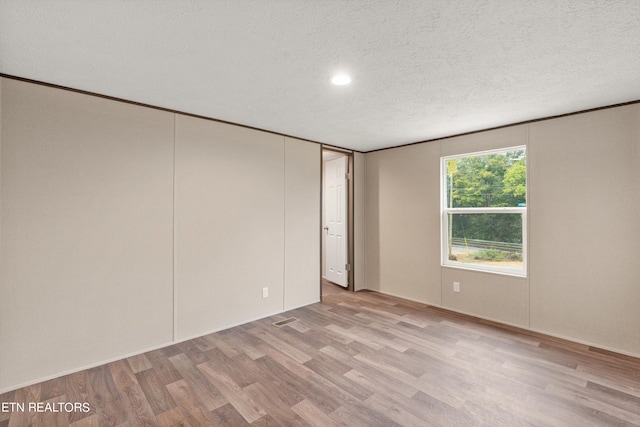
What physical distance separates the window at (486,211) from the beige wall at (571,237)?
0.40ft

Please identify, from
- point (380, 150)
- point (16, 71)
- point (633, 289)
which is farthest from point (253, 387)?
point (380, 150)

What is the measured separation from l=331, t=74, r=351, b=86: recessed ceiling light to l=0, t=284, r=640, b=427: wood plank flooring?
233cm

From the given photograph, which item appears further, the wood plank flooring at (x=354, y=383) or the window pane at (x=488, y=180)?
the window pane at (x=488, y=180)

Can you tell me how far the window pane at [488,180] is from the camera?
349cm

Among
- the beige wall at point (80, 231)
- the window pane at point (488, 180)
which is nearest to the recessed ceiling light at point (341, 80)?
the beige wall at point (80, 231)

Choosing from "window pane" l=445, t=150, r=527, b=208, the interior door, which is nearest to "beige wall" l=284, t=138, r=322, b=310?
the interior door

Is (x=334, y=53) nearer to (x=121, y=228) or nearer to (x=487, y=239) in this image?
(x=121, y=228)

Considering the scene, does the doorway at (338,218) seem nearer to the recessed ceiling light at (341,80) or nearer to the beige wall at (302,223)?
the beige wall at (302,223)

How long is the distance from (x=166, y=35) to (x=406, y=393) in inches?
111

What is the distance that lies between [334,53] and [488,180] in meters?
2.79

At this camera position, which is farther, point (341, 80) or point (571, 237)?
point (571, 237)

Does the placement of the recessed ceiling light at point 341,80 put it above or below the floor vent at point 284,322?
above

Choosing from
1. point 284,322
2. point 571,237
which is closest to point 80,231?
point 284,322

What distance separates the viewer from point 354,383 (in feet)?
7.64
